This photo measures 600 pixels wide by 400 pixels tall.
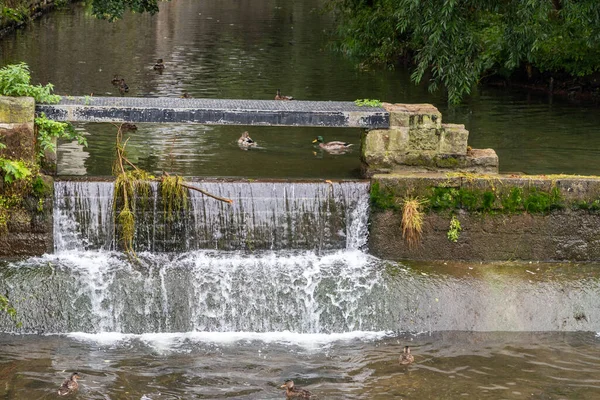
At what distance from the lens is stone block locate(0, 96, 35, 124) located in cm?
1266

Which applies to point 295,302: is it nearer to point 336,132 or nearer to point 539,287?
point 539,287

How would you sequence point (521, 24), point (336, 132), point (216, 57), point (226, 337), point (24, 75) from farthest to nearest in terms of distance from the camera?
1. point (216, 57)
2. point (336, 132)
3. point (521, 24)
4. point (24, 75)
5. point (226, 337)

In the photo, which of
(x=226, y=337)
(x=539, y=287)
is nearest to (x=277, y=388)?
(x=226, y=337)

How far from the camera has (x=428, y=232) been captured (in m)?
13.0

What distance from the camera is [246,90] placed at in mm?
24500

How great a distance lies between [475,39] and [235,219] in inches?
269

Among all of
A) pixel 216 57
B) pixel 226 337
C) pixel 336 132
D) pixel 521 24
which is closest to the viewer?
pixel 226 337

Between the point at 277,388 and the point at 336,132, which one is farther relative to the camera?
the point at 336,132

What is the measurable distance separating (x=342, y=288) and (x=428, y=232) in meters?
1.47

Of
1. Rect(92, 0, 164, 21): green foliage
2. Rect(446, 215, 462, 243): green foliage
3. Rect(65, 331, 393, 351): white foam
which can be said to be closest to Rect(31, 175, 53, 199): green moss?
Rect(65, 331, 393, 351): white foam

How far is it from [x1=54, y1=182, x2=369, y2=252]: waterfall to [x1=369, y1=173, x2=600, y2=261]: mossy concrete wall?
0.37m

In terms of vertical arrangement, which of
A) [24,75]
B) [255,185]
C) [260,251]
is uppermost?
[24,75]

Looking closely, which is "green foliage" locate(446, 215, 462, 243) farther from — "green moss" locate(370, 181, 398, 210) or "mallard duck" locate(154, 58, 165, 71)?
"mallard duck" locate(154, 58, 165, 71)

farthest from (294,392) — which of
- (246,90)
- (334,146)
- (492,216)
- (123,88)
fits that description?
(246,90)
